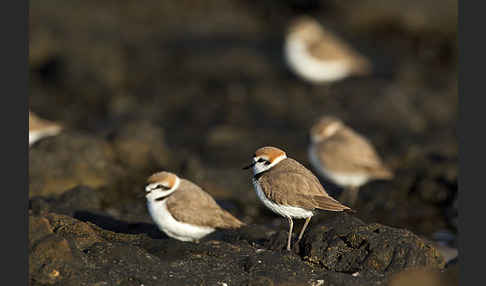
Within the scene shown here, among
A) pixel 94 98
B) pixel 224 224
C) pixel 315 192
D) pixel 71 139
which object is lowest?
pixel 94 98

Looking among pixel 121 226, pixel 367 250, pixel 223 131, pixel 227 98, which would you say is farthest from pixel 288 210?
pixel 227 98

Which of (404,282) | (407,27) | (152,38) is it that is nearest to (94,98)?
(152,38)

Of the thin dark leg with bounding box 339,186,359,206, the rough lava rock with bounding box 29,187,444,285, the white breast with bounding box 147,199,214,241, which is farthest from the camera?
the thin dark leg with bounding box 339,186,359,206

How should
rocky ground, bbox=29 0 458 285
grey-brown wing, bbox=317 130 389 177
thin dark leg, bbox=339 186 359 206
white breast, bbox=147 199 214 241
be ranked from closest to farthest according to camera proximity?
rocky ground, bbox=29 0 458 285 → white breast, bbox=147 199 214 241 → grey-brown wing, bbox=317 130 389 177 → thin dark leg, bbox=339 186 359 206

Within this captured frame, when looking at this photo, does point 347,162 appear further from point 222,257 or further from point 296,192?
point 222,257

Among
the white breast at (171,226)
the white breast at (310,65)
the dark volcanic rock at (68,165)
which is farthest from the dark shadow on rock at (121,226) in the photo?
the white breast at (310,65)

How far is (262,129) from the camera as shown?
656 inches

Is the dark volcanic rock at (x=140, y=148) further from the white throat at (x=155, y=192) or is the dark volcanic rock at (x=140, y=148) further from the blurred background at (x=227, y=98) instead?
the white throat at (x=155, y=192)

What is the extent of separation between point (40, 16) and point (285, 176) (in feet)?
51.9

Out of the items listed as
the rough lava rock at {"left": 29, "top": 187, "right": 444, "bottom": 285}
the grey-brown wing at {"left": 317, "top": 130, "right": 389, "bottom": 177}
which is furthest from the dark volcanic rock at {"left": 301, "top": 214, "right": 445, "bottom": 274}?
the grey-brown wing at {"left": 317, "top": 130, "right": 389, "bottom": 177}

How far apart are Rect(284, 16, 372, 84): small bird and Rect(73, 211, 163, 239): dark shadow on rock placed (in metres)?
9.57

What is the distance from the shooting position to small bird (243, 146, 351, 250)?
834cm

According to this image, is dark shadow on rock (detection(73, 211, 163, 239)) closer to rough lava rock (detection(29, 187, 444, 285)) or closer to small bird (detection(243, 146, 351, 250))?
rough lava rock (detection(29, 187, 444, 285))

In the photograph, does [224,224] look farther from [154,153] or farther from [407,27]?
[407,27]
